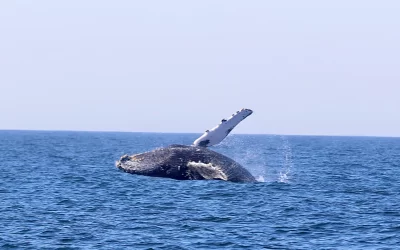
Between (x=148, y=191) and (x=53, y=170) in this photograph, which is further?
(x=53, y=170)

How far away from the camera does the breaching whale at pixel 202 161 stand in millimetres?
29859

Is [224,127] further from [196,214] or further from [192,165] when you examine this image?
[196,214]

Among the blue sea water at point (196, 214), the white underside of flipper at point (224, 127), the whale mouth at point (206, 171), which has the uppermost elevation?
the white underside of flipper at point (224, 127)

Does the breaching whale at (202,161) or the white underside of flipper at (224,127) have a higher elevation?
the white underside of flipper at (224,127)

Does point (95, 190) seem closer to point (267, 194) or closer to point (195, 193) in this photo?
point (195, 193)

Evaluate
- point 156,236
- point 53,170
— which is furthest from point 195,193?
point 53,170

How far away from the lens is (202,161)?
29844 millimetres

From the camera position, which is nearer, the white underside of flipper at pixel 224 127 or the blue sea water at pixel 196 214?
the blue sea water at pixel 196 214

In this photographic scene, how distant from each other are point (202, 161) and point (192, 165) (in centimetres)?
44

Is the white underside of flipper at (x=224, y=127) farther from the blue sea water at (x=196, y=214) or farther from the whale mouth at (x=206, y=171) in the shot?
the blue sea water at (x=196, y=214)

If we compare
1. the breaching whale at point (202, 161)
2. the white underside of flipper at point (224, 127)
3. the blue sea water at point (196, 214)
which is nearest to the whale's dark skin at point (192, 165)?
the breaching whale at point (202, 161)

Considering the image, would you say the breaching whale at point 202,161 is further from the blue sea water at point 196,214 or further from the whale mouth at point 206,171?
the blue sea water at point 196,214

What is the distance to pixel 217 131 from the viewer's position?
2989cm

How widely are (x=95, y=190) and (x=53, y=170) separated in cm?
1383
